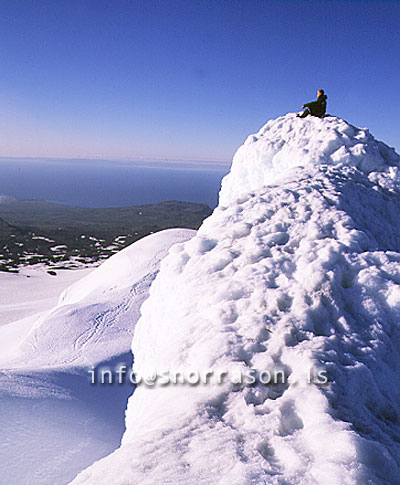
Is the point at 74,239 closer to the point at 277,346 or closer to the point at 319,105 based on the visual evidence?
the point at 319,105

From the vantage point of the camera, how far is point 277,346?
263cm

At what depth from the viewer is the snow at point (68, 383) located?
168 inches

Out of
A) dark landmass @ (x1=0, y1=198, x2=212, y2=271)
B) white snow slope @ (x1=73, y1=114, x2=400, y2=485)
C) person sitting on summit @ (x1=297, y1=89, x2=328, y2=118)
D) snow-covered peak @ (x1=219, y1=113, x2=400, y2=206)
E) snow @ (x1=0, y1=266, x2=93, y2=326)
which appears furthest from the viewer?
dark landmass @ (x1=0, y1=198, x2=212, y2=271)

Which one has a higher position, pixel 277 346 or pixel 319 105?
pixel 319 105

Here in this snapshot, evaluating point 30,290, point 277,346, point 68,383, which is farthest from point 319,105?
point 30,290

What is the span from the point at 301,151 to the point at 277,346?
5887 millimetres

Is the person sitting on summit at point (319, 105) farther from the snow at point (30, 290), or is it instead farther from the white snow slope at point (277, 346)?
the snow at point (30, 290)

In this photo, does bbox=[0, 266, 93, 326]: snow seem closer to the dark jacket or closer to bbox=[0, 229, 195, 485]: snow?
bbox=[0, 229, 195, 485]: snow

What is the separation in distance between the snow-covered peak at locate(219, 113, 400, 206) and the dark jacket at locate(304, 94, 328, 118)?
0.31 metres

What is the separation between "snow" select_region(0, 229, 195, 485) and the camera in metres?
4.26

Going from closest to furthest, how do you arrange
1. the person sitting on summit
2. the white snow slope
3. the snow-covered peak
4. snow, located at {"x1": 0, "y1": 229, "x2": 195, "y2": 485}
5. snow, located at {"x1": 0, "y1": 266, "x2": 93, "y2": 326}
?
the white snow slope → snow, located at {"x1": 0, "y1": 229, "x2": 195, "y2": 485} → the snow-covered peak → the person sitting on summit → snow, located at {"x1": 0, "y1": 266, "x2": 93, "y2": 326}

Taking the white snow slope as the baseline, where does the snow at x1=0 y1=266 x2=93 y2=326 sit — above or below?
Result: below

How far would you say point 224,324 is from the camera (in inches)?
117

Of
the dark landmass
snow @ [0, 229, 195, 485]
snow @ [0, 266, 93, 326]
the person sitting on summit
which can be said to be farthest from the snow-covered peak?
the dark landmass
